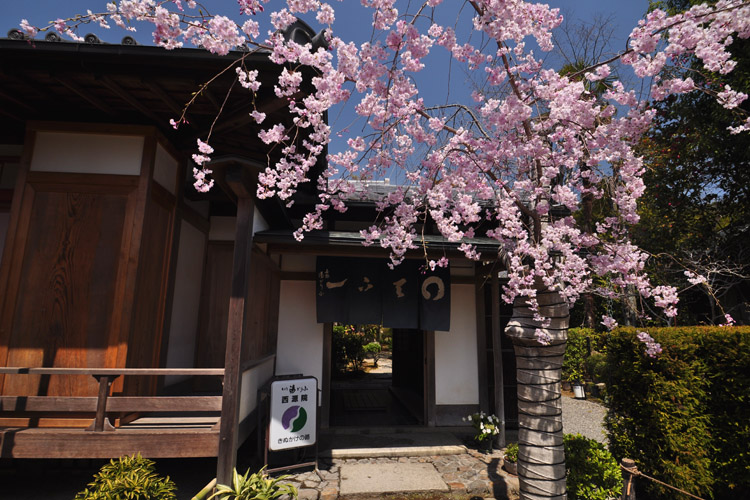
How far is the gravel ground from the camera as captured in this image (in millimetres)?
7172

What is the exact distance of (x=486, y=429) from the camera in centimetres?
564

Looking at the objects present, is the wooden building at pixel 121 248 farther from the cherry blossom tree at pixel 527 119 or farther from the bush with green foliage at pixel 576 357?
the bush with green foliage at pixel 576 357

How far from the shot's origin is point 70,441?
145 inches

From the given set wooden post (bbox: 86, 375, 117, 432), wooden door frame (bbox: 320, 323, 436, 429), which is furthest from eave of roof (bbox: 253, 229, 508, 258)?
wooden post (bbox: 86, 375, 117, 432)

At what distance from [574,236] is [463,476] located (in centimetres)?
356

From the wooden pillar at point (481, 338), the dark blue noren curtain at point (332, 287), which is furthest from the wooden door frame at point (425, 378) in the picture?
the wooden pillar at point (481, 338)

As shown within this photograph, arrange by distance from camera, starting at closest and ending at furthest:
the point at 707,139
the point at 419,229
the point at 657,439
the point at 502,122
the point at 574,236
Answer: the point at 502,122 → the point at 574,236 → the point at 657,439 → the point at 419,229 → the point at 707,139

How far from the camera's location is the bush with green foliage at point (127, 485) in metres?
2.86

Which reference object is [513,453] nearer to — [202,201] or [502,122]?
[502,122]

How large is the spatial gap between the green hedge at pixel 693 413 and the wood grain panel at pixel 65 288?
667cm

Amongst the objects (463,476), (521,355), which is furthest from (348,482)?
(521,355)

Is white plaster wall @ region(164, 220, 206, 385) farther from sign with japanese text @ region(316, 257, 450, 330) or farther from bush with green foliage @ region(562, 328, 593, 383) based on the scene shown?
bush with green foliage @ region(562, 328, 593, 383)

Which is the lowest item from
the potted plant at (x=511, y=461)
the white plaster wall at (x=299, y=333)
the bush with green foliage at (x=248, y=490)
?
the potted plant at (x=511, y=461)

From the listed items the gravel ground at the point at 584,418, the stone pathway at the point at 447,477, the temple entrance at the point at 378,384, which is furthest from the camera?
the temple entrance at the point at 378,384
